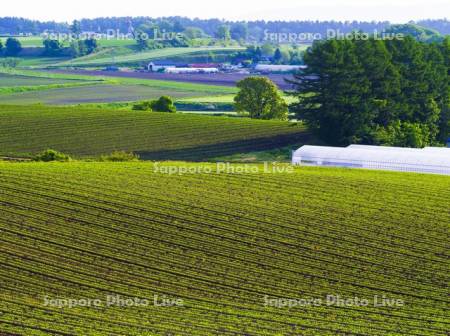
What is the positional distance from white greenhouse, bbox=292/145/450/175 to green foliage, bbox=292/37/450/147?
630 cm

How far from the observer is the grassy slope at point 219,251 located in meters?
28.5

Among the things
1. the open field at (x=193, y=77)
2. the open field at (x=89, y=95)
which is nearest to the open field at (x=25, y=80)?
the open field at (x=89, y=95)

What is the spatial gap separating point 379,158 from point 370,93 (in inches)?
653

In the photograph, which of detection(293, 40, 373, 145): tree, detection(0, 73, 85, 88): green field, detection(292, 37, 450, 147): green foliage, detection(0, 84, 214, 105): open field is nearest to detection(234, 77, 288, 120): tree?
detection(292, 37, 450, 147): green foliage

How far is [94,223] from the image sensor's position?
36375mm

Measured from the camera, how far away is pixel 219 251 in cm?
3397

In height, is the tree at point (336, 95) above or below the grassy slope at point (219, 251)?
above

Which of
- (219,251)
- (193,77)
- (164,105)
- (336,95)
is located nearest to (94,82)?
(193,77)

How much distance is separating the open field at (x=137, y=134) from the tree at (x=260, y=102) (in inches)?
551

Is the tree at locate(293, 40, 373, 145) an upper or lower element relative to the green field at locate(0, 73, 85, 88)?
upper

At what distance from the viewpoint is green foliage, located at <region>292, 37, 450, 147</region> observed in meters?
68.7

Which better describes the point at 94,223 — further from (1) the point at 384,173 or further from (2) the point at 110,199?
(1) the point at 384,173

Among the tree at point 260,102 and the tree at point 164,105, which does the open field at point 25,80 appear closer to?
the tree at point 164,105

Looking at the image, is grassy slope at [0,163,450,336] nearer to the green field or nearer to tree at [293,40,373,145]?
tree at [293,40,373,145]
